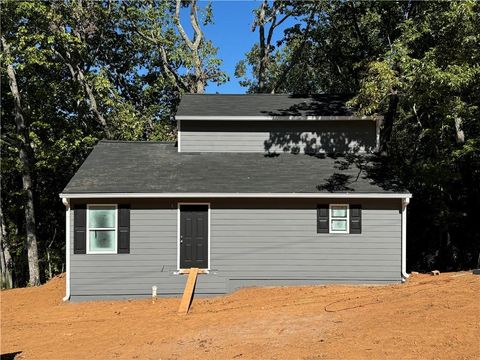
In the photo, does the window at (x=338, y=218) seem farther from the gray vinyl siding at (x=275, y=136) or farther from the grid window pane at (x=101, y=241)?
the grid window pane at (x=101, y=241)

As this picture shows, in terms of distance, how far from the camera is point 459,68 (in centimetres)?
1233

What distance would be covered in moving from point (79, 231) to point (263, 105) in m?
7.55

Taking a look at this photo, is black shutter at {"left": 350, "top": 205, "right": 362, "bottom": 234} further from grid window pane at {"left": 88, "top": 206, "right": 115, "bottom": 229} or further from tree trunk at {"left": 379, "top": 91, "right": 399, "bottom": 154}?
tree trunk at {"left": 379, "top": 91, "right": 399, "bottom": 154}

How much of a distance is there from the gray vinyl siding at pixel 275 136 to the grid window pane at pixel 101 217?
3.71 m

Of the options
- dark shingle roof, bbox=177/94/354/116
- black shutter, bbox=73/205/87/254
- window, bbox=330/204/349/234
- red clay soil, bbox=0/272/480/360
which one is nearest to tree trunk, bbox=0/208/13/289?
red clay soil, bbox=0/272/480/360

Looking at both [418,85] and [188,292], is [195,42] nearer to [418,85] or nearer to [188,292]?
[418,85]

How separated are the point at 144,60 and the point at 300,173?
45.8 feet

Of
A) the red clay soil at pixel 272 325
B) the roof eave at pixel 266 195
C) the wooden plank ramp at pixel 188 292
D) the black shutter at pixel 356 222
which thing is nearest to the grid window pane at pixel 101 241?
the roof eave at pixel 266 195

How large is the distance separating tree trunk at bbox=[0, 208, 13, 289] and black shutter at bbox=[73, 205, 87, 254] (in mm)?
9560

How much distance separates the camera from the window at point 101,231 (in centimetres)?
1168

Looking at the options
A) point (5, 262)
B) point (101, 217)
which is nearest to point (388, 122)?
point (101, 217)

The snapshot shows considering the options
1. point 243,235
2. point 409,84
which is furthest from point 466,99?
point 243,235

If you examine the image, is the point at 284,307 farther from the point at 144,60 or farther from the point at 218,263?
the point at 144,60

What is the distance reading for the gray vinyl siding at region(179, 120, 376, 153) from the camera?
14508 mm
